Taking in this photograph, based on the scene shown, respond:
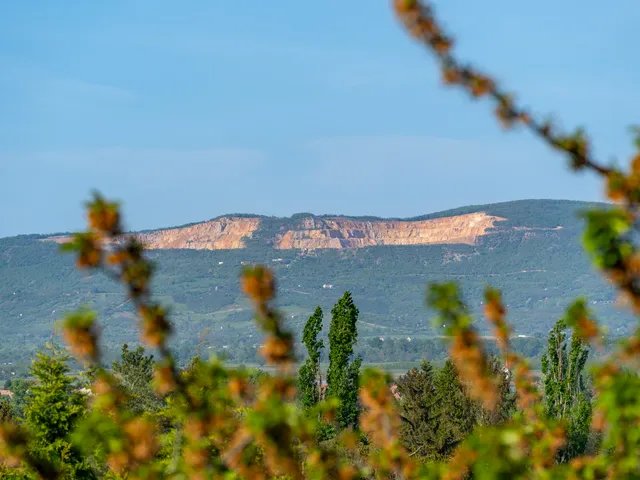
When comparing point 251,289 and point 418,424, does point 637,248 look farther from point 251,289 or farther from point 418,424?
point 418,424

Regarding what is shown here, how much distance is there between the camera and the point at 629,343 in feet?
15.9

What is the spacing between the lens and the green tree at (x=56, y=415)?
20.9 meters

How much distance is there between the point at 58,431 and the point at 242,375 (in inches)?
678

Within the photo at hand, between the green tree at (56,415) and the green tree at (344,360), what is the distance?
38536 millimetres

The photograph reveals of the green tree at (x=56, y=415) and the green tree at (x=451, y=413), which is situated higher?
the green tree at (x=56, y=415)

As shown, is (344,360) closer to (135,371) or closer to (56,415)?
(135,371)

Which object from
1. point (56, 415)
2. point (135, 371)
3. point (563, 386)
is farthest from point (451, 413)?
point (56, 415)

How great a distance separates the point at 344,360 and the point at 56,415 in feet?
136

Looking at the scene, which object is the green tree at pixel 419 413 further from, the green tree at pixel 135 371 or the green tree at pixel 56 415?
the green tree at pixel 56 415

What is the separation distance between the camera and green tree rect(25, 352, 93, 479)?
2091cm

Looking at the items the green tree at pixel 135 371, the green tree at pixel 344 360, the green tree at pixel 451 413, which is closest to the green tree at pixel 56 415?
the green tree at pixel 451 413

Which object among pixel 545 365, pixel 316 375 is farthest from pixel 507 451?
pixel 316 375

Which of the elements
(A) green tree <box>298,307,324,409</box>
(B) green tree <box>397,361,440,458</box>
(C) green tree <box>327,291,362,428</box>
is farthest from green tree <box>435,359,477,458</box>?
(A) green tree <box>298,307,324,409</box>

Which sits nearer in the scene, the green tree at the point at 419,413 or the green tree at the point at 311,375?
the green tree at the point at 419,413
